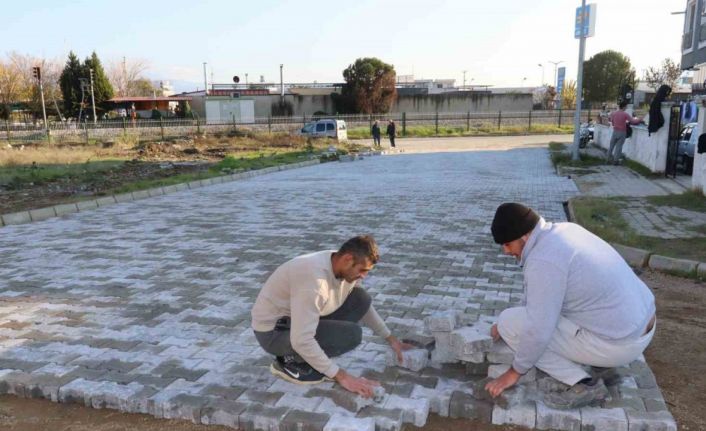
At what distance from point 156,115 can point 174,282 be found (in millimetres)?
49198

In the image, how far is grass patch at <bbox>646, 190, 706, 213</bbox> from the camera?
9.27m

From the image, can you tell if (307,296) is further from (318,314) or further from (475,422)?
(475,422)

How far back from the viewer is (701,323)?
4684mm

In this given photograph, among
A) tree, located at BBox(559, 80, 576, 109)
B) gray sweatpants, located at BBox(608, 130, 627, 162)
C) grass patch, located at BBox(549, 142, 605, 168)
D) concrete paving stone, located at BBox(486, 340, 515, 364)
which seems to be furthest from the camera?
tree, located at BBox(559, 80, 576, 109)

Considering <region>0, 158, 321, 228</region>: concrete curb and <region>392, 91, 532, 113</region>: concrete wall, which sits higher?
<region>392, 91, 532, 113</region>: concrete wall

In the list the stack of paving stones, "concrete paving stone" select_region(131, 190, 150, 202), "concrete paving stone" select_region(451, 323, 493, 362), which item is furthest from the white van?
"concrete paving stone" select_region(451, 323, 493, 362)

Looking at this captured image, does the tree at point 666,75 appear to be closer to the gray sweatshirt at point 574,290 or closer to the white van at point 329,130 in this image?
the white van at point 329,130

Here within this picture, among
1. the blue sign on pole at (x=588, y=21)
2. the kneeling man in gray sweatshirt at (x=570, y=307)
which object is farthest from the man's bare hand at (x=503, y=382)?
the blue sign on pole at (x=588, y=21)

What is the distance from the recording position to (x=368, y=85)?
2083 inches

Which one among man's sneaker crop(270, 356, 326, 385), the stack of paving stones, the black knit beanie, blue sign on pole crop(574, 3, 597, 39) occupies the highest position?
blue sign on pole crop(574, 3, 597, 39)

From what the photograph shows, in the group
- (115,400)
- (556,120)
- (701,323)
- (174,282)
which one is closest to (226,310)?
(174,282)

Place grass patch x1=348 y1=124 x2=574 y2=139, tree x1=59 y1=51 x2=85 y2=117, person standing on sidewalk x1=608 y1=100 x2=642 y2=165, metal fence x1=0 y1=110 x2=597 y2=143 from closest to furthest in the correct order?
1. person standing on sidewalk x1=608 y1=100 x2=642 y2=165
2. metal fence x1=0 y1=110 x2=597 y2=143
3. grass patch x1=348 y1=124 x2=574 y2=139
4. tree x1=59 y1=51 x2=85 y2=117

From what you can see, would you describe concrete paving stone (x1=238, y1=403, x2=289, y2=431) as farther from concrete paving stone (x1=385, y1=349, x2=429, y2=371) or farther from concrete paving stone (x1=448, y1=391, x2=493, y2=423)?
concrete paving stone (x1=448, y1=391, x2=493, y2=423)

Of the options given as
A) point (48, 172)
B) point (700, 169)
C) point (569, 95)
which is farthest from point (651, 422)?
point (569, 95)
